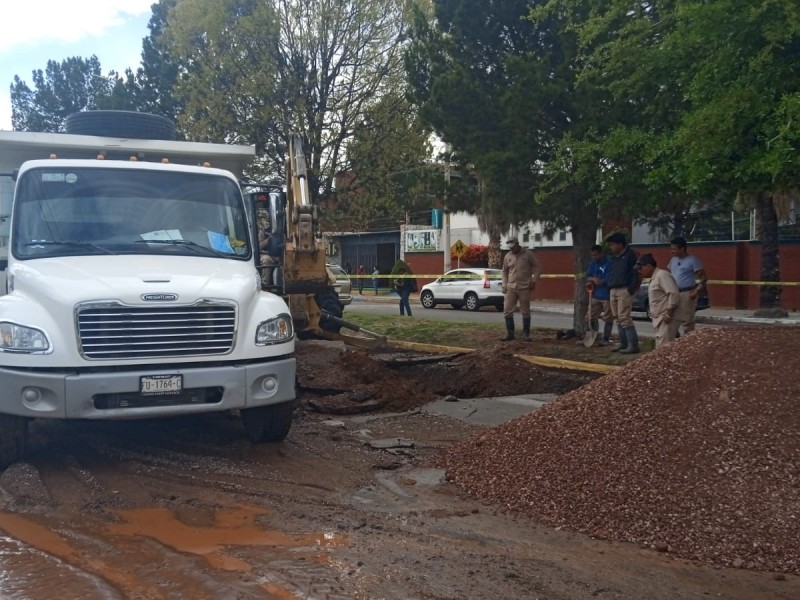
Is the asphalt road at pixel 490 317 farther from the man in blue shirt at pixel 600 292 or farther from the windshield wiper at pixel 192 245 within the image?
the windshield wiper at pixel 192 245

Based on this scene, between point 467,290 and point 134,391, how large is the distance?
25.5m

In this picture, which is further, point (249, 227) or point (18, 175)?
point (249, 227)

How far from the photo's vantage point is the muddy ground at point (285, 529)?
4680 millimetres

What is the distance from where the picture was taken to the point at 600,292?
14.2 meters

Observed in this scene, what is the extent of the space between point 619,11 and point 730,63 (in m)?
1.76

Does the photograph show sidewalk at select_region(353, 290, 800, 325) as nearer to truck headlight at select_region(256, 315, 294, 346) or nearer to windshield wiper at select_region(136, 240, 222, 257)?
truck headlight at select_region(256, 315, 294, 346)

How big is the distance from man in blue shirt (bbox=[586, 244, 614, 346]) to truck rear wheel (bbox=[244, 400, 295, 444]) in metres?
7.69

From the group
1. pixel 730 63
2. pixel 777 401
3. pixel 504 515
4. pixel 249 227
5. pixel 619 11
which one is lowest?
pixel 504 515

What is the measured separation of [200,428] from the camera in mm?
8570

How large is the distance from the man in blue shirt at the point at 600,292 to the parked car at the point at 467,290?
1572cm

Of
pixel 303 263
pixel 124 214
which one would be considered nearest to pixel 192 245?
pixel 124 214

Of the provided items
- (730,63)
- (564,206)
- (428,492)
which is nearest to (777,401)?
(428,492)

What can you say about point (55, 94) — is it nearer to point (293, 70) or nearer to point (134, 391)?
point (293, 70)

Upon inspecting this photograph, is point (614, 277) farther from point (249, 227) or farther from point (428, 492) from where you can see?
point (428, 492)
